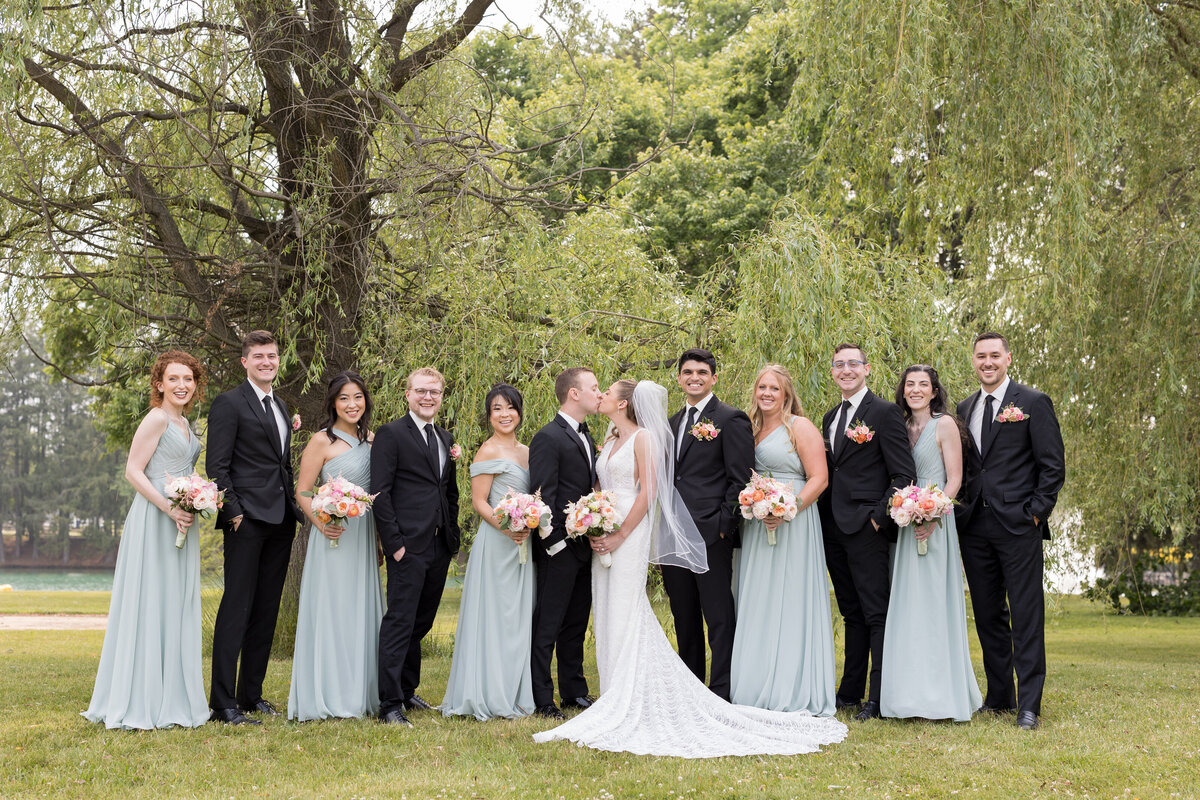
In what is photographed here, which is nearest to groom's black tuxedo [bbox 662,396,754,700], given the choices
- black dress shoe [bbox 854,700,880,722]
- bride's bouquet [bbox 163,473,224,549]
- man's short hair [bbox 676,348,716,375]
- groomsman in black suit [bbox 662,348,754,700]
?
groomsman in black suit [bbox 662,348,754,700]

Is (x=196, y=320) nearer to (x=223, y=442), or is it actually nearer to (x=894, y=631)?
(x=223, y=442)

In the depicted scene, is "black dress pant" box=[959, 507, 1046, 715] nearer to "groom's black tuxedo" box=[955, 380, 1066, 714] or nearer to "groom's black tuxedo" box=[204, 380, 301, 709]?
"groom's black tuxedo" box=[955, 380, 1066, 714]

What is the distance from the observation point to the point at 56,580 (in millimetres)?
46406

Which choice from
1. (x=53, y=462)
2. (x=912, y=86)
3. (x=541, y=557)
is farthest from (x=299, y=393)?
(x=53, y=462)

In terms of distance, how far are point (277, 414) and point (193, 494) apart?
767 millimetres

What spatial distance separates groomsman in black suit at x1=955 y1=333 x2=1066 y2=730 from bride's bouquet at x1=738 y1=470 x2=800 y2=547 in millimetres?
1077

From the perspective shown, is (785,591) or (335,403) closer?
(785,591)

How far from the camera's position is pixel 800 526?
640 cm

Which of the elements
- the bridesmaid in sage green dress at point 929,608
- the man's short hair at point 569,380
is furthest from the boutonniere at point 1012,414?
the man's short hair at point 569,380

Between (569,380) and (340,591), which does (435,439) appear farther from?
(340,591)

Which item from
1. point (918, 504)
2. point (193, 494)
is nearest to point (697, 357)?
point (918, 504)

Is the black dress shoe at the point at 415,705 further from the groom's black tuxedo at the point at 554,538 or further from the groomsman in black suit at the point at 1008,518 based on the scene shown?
the groomsman in black suit at the point at 1008,518

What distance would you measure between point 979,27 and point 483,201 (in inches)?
156

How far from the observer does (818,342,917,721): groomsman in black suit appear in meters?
6.29
